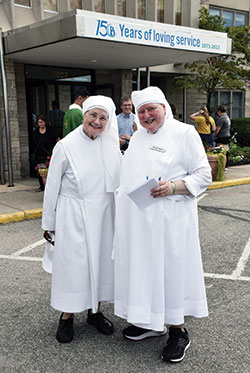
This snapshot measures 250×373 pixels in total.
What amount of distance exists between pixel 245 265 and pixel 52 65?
351 inches

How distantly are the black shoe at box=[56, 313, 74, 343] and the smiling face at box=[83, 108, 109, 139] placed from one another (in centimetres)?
147

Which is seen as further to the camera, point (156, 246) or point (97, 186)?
point (97, 186)

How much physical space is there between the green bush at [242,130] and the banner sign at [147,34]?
765 cm

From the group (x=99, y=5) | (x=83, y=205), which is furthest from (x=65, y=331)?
(x=99, y=5)

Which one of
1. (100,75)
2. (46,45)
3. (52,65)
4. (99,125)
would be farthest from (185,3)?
(99,125)

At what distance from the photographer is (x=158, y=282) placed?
289 cm

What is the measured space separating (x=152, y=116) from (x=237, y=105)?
1814cm

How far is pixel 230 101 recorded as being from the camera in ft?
64.1

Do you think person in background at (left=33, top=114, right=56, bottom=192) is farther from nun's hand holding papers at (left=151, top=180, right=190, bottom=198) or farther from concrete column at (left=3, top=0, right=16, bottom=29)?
nun's hand holding papers at (left=151, top=180, right=190, bottom=198)

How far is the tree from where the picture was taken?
15.1 m

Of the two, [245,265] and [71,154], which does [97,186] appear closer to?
[71,154]

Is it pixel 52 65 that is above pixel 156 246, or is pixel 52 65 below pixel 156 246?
above

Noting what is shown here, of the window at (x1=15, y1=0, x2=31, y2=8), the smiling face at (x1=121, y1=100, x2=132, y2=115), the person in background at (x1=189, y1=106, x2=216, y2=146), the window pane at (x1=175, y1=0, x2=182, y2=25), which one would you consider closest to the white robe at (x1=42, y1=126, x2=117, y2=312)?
the smiling face at (x1=121, y1=100, x2=132, y2=115)

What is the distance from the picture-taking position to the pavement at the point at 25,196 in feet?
24.2
